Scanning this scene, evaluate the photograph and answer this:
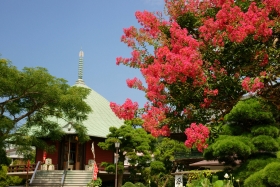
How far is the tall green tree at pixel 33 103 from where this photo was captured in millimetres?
18547

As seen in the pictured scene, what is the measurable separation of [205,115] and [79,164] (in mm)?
19669

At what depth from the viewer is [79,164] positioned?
2589 centimetres

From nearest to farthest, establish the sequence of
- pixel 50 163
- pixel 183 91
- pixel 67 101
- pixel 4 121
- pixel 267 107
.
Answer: pixel 183 91 → pixel 267 107 → pixel 4 121 → pixel 67 101 → pixel 50 163

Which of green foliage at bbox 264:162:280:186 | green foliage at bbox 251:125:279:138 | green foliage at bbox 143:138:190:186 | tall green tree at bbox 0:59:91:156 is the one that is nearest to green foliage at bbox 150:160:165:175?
green foliage at bbox 143:138:190:186

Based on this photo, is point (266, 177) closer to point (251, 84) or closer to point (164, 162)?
point (251, 84)

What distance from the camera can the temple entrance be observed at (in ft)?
84.3

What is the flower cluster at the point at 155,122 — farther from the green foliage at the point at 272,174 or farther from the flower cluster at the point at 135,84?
the green foliage at the point at 272,174

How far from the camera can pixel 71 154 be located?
86.8ft

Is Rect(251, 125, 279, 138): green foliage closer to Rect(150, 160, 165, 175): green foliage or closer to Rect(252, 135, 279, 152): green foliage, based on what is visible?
Rect(252, 135, 279, 152): green foliage

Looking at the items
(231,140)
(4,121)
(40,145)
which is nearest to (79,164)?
(40,145)

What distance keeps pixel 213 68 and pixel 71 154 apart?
20.9 m

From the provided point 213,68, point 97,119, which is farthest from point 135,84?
point 97,119

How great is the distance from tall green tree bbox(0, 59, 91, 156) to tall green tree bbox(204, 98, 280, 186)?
1212 centimetres

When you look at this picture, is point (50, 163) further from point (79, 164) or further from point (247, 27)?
point (247, 27)
